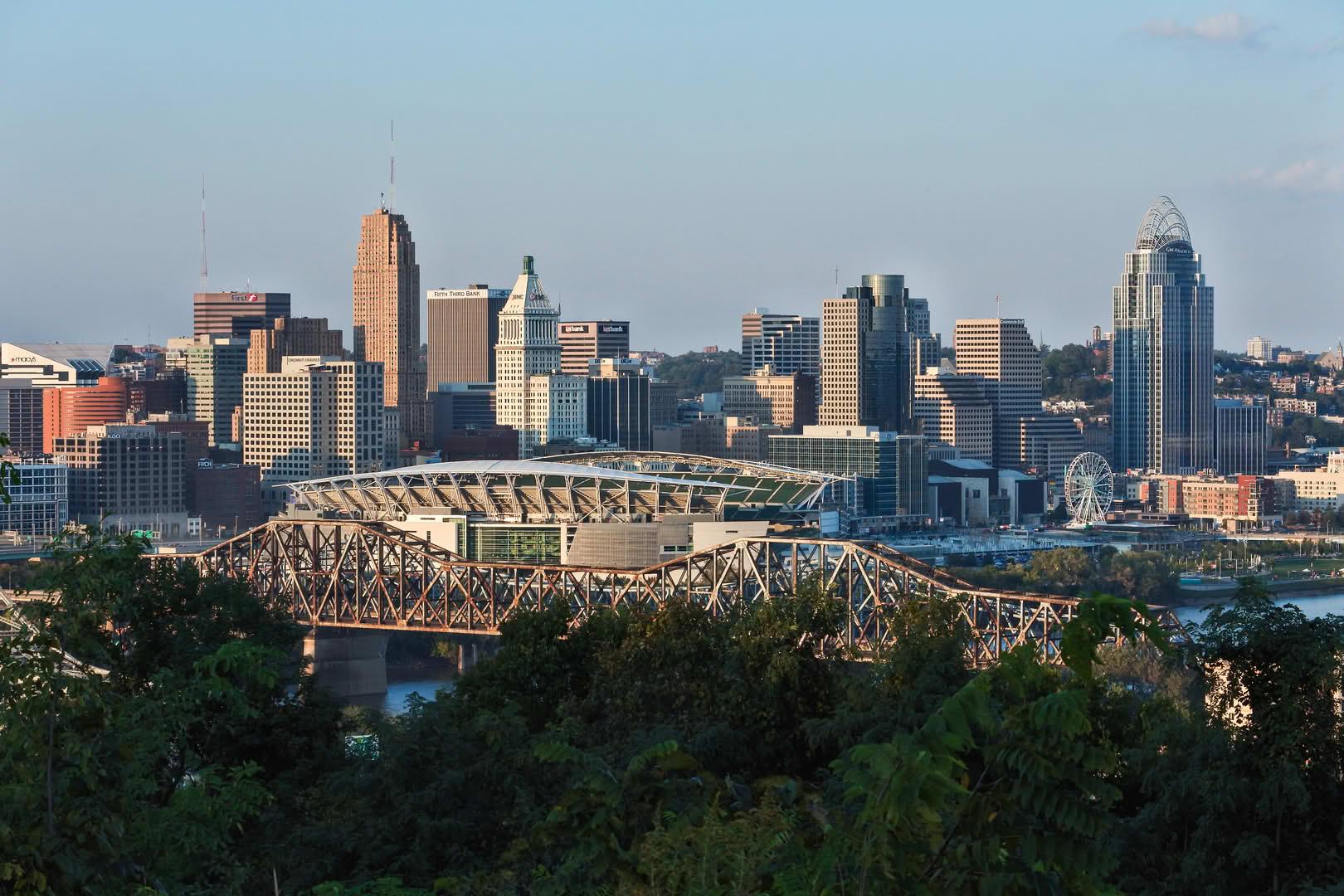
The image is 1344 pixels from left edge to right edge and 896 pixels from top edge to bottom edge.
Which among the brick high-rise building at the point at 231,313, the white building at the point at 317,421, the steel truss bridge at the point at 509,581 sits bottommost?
the steel truss bridge at the point at 509,581

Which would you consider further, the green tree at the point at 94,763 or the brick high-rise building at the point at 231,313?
the brick high-rise building at the point at 231,313

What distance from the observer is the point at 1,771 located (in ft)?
42.4

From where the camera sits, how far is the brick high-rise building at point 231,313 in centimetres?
19200

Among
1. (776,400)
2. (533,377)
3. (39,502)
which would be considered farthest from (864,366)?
(39,502)

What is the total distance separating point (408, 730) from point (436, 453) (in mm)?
132513

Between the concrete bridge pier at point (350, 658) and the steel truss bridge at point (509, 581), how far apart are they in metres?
0.95

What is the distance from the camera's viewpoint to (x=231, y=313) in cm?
19200

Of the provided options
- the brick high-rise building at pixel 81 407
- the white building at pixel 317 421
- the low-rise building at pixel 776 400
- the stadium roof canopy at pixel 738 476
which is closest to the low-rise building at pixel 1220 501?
the low-rise building at pixel 776 400

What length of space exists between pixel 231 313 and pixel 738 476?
4009 inches

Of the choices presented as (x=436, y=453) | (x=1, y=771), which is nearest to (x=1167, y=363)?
(x=436, y=453)

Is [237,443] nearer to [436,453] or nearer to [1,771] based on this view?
[436,453]

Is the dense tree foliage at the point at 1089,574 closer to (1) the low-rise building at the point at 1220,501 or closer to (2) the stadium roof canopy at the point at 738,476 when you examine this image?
(2) the stadium roof canopy at the point at 738,476

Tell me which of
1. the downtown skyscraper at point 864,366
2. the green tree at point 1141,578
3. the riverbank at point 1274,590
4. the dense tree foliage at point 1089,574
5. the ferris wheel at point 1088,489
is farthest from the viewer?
the downtown skyscraper at point 864,366

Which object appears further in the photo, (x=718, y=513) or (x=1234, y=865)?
(x=718, y=513)
